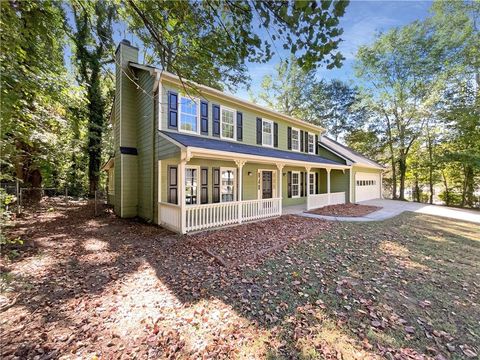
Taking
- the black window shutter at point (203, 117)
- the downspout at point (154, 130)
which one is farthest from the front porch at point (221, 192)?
the black window shutter at point (203, 117)

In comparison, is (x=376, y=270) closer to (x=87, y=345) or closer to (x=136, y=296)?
(x=136, y=296)

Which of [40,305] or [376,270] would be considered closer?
[40,305]

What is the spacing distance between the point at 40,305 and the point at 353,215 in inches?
452

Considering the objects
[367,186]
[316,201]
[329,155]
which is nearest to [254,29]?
[316,201]

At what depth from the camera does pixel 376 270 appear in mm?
4820

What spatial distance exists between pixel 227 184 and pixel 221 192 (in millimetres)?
550

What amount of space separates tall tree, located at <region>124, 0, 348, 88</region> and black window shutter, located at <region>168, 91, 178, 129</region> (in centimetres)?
404

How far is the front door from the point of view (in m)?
12.4

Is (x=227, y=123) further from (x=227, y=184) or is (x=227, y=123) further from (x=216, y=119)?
(x=227, y=184)

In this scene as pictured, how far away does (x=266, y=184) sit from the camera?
12.6 meters

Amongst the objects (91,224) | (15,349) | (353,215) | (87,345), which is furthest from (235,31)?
(353,215)

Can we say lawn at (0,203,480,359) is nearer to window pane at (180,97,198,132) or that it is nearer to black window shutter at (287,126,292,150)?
window pane at (180,97,198,132)

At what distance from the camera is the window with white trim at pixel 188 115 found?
354 inches

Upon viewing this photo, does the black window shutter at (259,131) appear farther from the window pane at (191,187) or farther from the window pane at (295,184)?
the window pane at (191,187)
